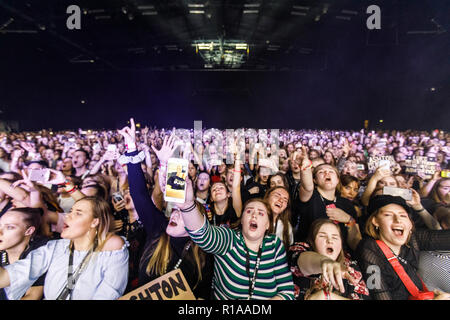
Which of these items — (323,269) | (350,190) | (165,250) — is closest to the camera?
(323,269)

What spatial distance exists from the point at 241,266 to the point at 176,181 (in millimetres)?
765

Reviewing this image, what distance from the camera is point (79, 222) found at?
4.87 feet

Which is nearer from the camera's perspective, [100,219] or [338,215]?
[100,219]

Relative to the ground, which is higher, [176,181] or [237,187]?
[176,181]

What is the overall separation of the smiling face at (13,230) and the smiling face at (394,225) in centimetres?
283

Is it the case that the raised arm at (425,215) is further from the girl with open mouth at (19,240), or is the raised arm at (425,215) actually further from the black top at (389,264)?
the girl with open mouth at (19,240)

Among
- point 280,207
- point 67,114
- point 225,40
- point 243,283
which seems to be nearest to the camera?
point 243,283

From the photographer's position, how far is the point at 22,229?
5.14 feet

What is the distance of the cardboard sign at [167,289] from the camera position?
1446 mm

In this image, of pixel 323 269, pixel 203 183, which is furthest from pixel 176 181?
pixel 203 183

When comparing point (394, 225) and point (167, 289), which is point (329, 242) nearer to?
point (394, 225)

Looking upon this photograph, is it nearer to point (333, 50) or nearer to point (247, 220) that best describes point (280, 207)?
point (247, 220)

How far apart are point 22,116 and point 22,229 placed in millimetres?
10461

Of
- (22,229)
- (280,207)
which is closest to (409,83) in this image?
(280,207)
